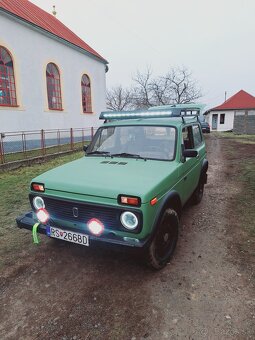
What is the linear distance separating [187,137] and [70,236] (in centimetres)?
266

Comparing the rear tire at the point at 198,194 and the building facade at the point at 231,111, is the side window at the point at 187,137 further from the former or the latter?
the building facade at the point at 231,111

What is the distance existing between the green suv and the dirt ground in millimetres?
415

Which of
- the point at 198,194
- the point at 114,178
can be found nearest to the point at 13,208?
the point at 114,178

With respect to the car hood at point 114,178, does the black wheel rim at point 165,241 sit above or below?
below

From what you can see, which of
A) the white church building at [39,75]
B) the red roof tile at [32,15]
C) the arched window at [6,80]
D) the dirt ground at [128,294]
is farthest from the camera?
the red roof tile at [32,15]

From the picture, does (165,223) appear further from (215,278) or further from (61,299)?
(61,299)

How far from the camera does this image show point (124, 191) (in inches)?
107

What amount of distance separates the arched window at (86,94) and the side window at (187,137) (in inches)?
624

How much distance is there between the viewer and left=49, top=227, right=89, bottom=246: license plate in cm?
289

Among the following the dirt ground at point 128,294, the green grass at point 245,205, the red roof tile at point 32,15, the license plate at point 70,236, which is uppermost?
the red roof tile at point 32,15

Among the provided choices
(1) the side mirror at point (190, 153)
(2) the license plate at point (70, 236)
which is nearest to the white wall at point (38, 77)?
(2) the license plate at point (70, 236)

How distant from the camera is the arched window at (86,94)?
1908 cm

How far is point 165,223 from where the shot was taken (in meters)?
3.28

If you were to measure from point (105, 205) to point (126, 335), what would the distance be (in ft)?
4.17
